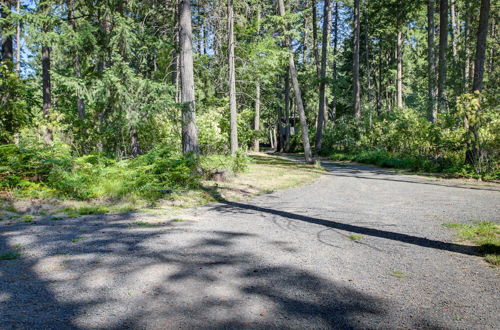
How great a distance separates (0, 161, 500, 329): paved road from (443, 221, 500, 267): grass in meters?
0.17

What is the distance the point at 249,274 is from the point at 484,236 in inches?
137

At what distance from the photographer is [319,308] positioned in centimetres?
276

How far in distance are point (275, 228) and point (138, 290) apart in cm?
279

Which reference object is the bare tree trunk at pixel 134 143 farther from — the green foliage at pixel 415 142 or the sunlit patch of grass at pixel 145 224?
the green foliage at pixel 415 142

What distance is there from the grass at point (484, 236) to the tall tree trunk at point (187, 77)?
23.4 ft

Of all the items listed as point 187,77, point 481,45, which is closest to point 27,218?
point 187,77

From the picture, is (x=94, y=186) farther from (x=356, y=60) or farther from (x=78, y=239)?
(x=356, y=60)

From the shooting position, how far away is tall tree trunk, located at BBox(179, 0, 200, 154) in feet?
32.3

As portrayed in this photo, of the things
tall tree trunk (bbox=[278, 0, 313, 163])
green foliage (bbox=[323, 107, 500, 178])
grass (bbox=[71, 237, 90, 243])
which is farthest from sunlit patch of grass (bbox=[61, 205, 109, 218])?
tall tree trunk (bbox=[278, 0, 313, 163])

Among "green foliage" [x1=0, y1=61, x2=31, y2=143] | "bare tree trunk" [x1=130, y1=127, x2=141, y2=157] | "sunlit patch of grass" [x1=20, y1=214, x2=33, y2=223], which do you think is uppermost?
"green foliage" [x1=0, y1=61, x2=31, y2=143]

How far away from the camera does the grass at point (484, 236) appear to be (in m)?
3.91

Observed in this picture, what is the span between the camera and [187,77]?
32.7 ft

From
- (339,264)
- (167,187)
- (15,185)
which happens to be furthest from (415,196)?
(15,185)

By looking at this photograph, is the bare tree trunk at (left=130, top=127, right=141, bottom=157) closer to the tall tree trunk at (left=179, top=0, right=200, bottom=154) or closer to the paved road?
the tall tree trunk at (left=179, top=0, right=200, bottom=154)
